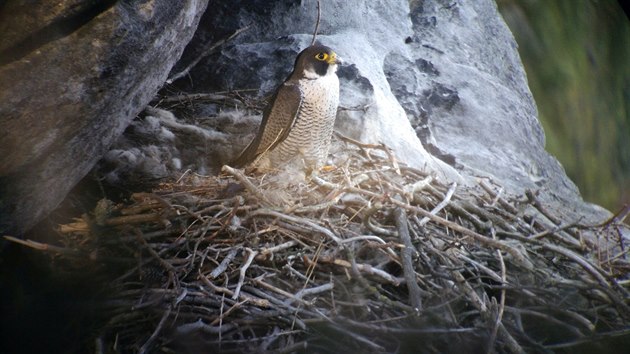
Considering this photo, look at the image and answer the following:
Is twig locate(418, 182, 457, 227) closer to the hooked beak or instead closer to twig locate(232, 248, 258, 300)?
twig locate(232, 248, 258, 300)

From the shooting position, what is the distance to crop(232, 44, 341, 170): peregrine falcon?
196 cm

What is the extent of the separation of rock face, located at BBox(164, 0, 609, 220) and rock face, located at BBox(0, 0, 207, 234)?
866 millimetres

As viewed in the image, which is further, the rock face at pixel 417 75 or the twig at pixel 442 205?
the rock face at pixel 417 75

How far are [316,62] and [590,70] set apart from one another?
1.02 m

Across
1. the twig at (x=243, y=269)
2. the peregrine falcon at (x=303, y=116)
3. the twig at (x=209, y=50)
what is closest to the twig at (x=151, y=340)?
the twig at (x=243, y=269)

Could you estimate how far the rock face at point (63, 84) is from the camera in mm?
1017

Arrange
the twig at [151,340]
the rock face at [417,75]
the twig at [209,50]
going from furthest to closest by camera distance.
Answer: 1. the twig at [209,50]
2. the rock face at [417,75]
3. the twig at [151,340]

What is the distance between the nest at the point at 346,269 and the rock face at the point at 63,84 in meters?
0.15

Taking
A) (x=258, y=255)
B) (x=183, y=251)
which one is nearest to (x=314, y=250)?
(x=258, y=255)

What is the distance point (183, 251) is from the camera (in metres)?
1.39

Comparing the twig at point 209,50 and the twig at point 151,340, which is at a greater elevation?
the twig at point 209,50

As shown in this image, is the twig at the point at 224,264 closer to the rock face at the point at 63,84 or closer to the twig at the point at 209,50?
the rock face at the point at 63,84

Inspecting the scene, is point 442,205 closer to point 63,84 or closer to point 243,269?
point 243,269

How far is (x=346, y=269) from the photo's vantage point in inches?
50.9
